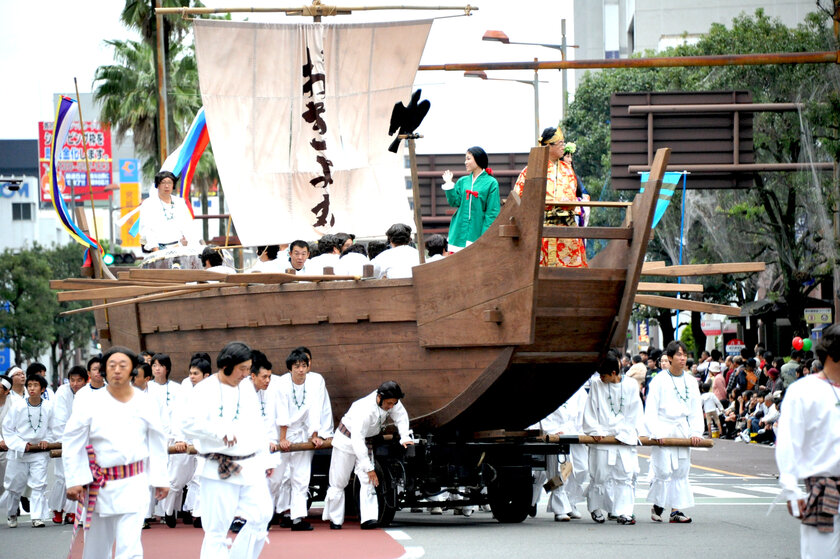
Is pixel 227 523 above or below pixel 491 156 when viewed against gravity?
below

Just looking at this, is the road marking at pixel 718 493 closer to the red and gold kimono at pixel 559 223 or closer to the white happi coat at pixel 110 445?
the red and gold kimono at pixel 559 223

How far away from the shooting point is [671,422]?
14.0 m

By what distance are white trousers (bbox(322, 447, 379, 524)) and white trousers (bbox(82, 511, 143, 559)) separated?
4062 millimetres

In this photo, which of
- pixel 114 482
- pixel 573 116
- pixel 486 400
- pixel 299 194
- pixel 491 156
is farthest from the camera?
pixel 573 116

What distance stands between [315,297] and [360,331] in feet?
2.08

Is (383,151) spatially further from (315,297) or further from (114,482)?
(114,482)

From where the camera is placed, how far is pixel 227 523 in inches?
348

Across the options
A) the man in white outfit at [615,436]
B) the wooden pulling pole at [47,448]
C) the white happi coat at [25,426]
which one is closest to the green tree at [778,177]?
the man in white outfit at [615,436]

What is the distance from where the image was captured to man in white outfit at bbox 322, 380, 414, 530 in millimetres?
12461

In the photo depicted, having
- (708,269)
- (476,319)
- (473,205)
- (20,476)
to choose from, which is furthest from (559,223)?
(20,476)

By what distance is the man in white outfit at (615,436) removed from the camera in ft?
44.9

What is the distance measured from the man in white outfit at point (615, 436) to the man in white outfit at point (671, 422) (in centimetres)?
18

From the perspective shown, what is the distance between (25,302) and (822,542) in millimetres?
53044

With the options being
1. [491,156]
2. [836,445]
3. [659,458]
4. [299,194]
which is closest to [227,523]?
[836,445]
